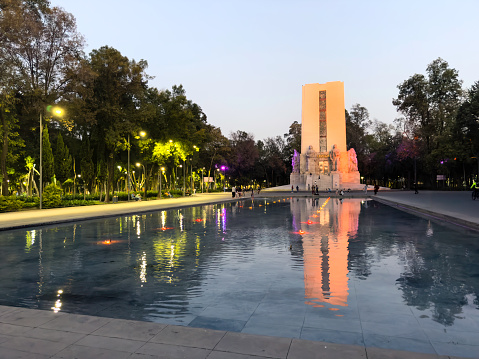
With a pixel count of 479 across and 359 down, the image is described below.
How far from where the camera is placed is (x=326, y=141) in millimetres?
84312

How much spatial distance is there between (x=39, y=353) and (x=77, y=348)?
1.20 feet

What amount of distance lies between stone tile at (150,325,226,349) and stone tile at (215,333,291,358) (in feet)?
0.36

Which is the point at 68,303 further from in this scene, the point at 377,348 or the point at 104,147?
the point at 104,147

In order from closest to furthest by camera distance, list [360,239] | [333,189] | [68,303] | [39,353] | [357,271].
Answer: [39,353], [68,303], [357,271], [360,239], [333,189]

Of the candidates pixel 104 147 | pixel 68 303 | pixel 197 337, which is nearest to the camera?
pixel 197 337

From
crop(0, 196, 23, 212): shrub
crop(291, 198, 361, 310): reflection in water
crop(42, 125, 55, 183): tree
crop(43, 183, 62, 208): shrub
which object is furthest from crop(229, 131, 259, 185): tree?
crop(291, 198, 361, 310): reflection in water

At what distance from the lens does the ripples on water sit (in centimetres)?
644

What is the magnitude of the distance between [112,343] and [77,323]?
0.97 metres

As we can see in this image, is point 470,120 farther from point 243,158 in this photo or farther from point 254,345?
point 243,158

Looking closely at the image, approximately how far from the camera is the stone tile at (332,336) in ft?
15.5

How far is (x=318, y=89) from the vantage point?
83.1 metres

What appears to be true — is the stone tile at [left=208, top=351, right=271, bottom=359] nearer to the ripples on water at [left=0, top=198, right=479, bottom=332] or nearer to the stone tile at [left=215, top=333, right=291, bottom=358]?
the stone tile at [left=215, top=333, right=291, bottom=358]

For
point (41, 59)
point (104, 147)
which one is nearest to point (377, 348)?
point (41, 59)

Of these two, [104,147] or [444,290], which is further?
[104,147]
